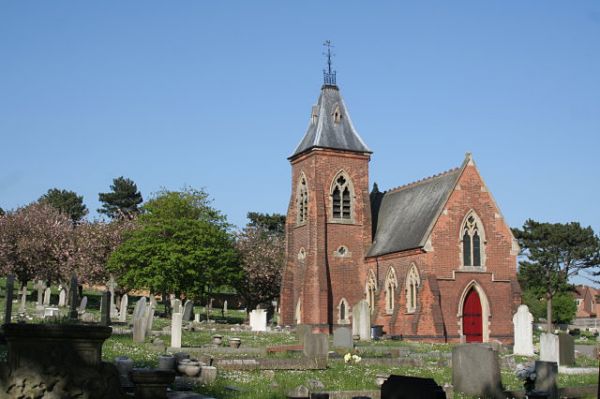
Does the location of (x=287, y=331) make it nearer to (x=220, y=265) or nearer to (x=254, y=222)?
(x=220, y=265)

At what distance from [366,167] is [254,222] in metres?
55.6

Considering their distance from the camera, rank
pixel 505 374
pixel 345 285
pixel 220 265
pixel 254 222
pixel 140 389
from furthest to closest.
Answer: pixel 254 222 < pixel 220 265 < pixel 345 285 < pixel 505 374 < pixel 140 389

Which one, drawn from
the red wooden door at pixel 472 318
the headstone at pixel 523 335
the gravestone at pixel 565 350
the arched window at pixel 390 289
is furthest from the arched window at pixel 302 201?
the gravestone at pixel 565 350

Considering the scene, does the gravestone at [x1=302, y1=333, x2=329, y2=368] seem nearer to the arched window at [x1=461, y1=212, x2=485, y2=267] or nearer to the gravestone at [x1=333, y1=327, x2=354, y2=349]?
the gravestone at [x1=333, y1=327, x2=354, y2=349]

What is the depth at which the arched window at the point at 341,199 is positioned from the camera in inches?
1816

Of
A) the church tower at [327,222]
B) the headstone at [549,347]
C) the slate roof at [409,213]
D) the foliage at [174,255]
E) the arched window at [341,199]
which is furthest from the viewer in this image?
the foliage at [174,255]

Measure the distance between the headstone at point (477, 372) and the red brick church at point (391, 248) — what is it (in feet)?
74.3

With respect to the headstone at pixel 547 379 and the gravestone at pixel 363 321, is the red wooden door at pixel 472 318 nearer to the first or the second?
the gravestone at pixel 363 321

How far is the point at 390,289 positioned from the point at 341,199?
→ 21.1ft

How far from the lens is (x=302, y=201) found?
47312 mm

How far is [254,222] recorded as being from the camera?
334 feet

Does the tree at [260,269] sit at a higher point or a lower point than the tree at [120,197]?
lower

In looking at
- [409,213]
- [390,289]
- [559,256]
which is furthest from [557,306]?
[390,289]

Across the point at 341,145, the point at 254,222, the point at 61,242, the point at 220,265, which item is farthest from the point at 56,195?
the point at 341,145
